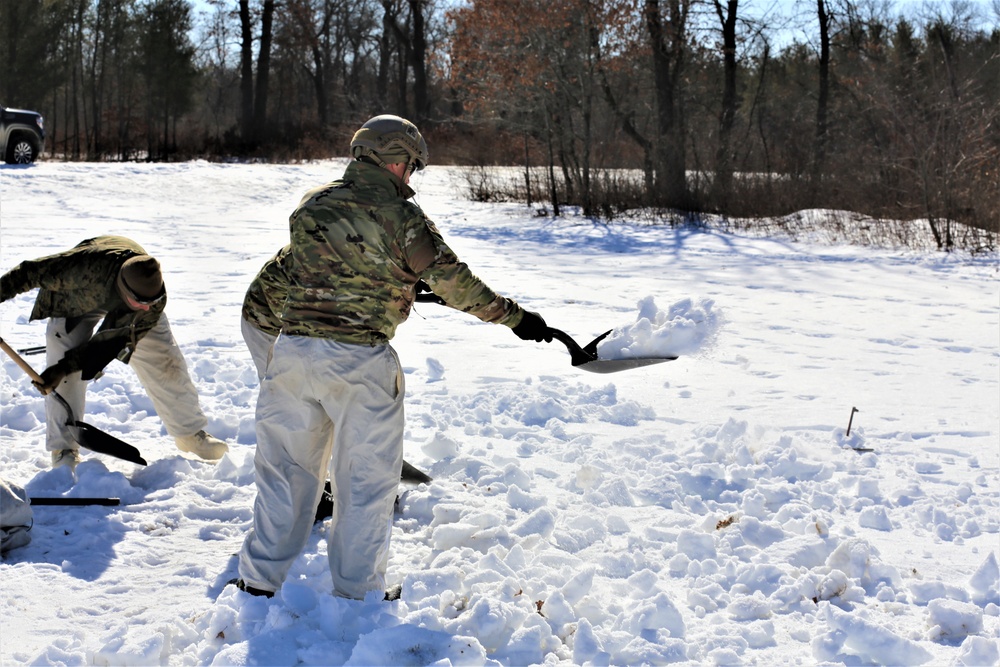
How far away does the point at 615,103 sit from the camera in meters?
20.8

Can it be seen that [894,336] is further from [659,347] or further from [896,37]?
[896,37]

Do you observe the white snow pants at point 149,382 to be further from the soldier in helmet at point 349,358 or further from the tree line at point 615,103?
the tree line at point 615,103

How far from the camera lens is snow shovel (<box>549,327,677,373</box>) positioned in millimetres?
4012

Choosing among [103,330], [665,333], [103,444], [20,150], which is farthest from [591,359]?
[20,150]

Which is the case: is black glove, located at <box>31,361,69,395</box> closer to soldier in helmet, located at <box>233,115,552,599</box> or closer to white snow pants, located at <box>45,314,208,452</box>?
white snow pants, located at <box>45,314,208,452</box>

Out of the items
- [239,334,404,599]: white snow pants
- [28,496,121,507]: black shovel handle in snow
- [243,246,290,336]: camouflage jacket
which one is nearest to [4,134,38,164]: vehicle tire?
[28,496,121,507]: black shovel handle in snow

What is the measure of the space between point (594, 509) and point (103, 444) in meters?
2.51

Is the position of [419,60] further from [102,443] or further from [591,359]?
[591,359]

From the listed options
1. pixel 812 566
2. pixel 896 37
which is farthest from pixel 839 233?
pixel 896 37

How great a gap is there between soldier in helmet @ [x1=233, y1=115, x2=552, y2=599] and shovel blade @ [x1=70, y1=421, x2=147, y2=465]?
153cm

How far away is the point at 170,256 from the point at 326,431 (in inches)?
375

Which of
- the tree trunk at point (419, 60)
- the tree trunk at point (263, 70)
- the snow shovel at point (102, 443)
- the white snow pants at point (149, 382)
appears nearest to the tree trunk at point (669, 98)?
the white snow pants at point (149, 382)

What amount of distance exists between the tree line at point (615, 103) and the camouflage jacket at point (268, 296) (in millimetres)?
12389

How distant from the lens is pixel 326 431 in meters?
3.45
